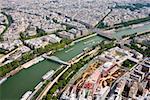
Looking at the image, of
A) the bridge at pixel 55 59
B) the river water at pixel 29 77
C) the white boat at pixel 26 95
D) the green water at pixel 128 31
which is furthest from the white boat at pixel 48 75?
the green water at pixel 128 31

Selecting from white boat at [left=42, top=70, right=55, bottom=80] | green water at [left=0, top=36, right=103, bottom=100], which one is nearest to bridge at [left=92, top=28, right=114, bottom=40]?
green water at [left=0, top=36, right=103, bottom=100]

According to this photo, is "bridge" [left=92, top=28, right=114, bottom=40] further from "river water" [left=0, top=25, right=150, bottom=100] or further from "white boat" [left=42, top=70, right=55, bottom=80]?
"white boat" [left=42, top=70, right=55, bottom=80]

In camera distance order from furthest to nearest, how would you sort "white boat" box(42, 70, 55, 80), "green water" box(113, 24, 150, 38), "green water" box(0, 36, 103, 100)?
1. "green water" box(113, 24, 150, 38)
2. "white boat" box(42, 70, 55, 80)
3. "green water" box(0, 36, 103, 100)

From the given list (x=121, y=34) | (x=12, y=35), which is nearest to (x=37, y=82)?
(x=12, y=35)

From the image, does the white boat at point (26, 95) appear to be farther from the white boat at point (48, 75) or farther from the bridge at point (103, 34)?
the bridge at point (103, 34)

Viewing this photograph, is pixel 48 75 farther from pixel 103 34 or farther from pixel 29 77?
pixel 103 34

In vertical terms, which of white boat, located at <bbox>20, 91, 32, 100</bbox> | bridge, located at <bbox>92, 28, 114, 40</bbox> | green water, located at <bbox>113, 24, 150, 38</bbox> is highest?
bridge, located at <bbox>92, 28, 114, 40</bbox>

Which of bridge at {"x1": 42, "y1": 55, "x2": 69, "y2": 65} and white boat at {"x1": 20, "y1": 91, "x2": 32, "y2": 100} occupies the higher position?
bridge at {"x1": 42, "y1": 55, "x2": 69, "y2": 65}

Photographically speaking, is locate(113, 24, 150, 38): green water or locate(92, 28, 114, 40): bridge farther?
locate(113, 24, 150, 38): green water

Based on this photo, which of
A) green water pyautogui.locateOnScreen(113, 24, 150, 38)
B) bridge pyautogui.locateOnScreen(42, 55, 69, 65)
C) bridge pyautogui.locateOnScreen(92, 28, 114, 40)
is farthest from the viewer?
green water pyautogui.locateOnScreen(113, 24, 150, 38)

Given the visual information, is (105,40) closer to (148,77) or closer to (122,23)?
(122,23)
